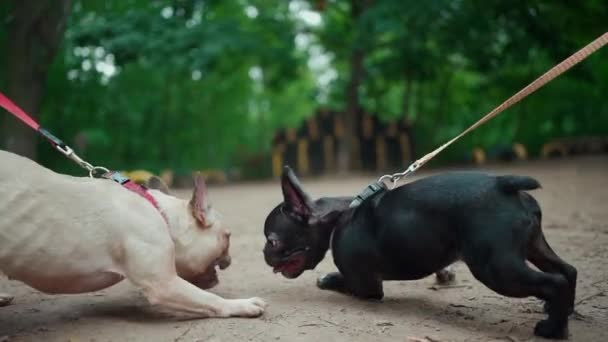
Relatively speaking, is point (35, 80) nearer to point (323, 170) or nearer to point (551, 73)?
point (551, 73)

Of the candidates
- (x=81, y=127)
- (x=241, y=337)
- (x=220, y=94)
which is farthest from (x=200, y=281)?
(x=220, y=94)

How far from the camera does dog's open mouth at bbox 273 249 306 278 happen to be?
3.39 meters

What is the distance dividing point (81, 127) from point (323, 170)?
9092mm

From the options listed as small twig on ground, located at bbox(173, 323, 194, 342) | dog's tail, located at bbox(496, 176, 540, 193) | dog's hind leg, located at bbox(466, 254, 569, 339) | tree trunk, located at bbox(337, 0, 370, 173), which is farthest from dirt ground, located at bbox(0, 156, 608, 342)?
tree trunk, located at bbox(337, 0, 370, 173)

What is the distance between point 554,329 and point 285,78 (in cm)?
1673

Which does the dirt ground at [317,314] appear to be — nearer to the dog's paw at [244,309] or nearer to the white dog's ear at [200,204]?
the dog's paw at [244,309]

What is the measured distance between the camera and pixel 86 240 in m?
2.71

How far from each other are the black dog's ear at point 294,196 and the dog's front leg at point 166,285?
0.71 meters

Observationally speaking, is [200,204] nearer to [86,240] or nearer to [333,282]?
[86,240]

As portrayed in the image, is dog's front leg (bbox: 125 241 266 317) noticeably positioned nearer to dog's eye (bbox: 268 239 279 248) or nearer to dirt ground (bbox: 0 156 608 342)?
dirt ground (bbox: 0 156 608 342)

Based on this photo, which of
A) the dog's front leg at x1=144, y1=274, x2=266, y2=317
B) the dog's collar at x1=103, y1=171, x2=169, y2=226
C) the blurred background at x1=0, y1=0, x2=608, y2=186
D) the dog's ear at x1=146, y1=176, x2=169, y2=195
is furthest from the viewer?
the blurred background at x1=0, y1=0, x2=608, y2=186

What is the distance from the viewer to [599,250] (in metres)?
4.42

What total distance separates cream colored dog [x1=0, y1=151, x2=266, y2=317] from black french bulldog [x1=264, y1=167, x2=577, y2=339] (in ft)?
1.91

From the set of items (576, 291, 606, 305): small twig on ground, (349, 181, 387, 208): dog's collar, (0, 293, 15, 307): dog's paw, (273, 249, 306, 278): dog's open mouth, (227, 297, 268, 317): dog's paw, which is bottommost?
(576, 291, 606, 305): small twig on ground
